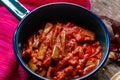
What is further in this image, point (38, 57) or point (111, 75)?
point (111, 75)

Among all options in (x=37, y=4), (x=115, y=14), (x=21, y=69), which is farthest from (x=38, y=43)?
(x=115, y=14)

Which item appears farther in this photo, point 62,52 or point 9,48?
point 9,48

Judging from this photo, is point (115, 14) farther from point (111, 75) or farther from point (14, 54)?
point (14, 54)
